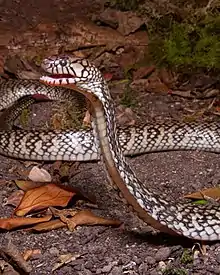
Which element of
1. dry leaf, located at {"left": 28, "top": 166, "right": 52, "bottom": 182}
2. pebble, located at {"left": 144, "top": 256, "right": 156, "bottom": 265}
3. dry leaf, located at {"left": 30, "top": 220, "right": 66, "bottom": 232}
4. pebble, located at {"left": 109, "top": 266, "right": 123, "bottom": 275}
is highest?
pebble, located at {"left": 144, "top": 256, "right": 156, "bottom": 265}

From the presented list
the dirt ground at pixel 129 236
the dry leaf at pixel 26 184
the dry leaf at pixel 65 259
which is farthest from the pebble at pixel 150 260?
the dry leaf at pixel 26 184

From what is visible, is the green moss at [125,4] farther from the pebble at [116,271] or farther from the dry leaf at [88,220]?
the pebble at [116,271]

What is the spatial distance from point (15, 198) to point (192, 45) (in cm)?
350

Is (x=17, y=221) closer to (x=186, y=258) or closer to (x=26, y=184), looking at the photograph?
(x=26, y=184)

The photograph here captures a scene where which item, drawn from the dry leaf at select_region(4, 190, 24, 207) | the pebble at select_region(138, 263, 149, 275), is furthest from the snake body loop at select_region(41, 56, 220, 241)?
the dry leaf at select_region(4, 190, 24, 207)

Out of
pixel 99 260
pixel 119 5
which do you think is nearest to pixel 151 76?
pixel 119 5

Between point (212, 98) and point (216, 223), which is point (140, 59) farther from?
point (216, 223)

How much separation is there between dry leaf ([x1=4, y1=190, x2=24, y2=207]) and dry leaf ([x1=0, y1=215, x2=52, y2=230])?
0.34 metres

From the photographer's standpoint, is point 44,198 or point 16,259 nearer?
point 16,259

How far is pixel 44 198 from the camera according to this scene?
5203 mm

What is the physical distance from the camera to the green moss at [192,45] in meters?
7.74

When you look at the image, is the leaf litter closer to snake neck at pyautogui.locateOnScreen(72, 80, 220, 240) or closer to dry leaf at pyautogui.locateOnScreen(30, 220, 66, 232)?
dry leaf at pyautogui.locateOnScreen(30, 220, 66, 232)

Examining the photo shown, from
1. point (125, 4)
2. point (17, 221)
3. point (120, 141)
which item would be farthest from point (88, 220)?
point (125, 4)

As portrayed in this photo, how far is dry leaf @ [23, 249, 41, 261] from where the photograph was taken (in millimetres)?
4484
